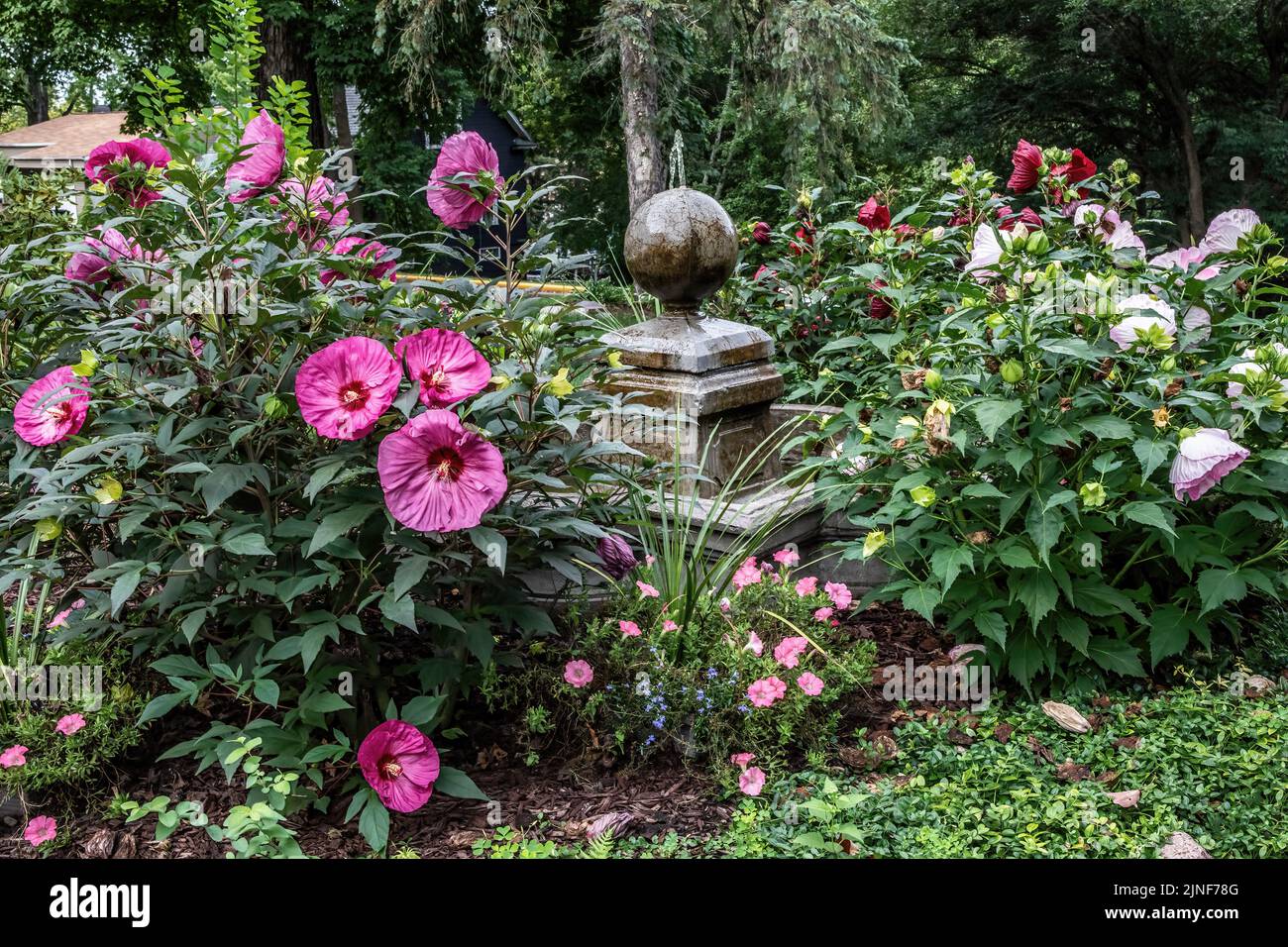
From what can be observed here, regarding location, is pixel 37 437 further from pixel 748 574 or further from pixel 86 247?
pixel 748 574

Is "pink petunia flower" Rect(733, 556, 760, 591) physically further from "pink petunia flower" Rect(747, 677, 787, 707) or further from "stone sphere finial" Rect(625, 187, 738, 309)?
"stone sphere finial" Rect(625, 187, 738, 309)

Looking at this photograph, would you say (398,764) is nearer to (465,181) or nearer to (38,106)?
(465,181)

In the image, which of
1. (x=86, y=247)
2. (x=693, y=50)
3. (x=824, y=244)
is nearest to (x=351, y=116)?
(x=693, y=50)

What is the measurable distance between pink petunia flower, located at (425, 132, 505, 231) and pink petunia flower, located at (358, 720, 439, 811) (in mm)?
1327

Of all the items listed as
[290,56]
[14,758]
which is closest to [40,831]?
[14,758]

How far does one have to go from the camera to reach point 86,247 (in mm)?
2682

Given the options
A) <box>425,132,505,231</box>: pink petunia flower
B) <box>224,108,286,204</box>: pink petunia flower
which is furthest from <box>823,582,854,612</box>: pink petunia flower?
<box>224,108,286,204</box>: pink petunia flower

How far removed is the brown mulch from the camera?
2561 mm

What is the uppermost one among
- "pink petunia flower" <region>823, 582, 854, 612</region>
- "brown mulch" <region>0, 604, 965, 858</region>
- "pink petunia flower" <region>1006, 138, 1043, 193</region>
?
"pink petunia flower" <region>1006, 138, 1043, 193</region>

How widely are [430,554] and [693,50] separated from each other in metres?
16.2

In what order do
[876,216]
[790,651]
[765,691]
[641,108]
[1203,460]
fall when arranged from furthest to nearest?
[641,108] < [876,216] < [790,651] < [765,691] < [1203,460]

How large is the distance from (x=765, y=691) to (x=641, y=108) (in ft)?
36.8

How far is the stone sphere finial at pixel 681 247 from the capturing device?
161 inches

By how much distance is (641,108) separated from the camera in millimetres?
12828
